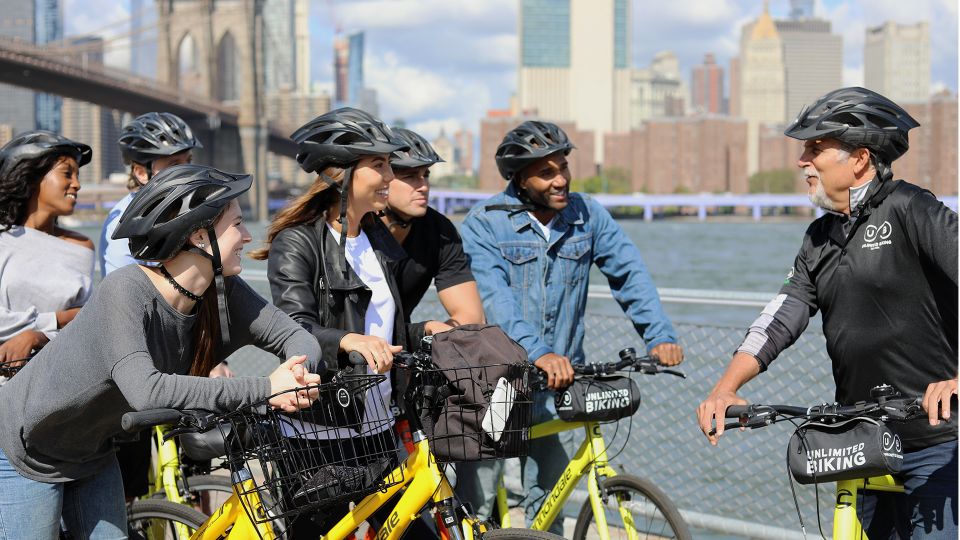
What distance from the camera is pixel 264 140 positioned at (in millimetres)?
59812

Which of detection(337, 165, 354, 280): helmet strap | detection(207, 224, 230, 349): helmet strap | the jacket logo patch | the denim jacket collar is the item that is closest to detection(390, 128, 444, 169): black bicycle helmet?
the denim jacket collar

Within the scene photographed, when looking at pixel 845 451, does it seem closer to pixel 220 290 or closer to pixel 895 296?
pixel 895 296

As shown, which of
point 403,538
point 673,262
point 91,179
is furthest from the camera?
point 91,179

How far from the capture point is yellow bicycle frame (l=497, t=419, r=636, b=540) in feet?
11.7

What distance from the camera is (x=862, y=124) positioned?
9.11ft

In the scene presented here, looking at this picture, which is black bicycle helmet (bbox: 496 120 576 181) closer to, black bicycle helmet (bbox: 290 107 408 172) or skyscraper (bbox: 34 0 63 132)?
black bicycle helmet (bbox: 290 107 408 172)

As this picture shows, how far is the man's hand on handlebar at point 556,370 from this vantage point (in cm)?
344

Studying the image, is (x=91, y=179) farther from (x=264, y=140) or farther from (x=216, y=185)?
(x=216, y=185)

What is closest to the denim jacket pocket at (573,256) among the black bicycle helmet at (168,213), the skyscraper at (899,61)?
the black bicycle helmet at (168,213)

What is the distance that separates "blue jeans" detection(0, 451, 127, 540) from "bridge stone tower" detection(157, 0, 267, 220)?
5365 centimetres

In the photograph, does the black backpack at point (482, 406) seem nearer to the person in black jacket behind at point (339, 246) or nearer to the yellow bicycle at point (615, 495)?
the person in black jacket behind at point (339, 246)

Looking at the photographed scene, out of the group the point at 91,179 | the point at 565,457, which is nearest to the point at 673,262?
the point at 565,457

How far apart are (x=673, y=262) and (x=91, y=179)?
86.9m

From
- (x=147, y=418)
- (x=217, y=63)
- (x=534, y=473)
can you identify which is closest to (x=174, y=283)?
(x=147, y=418)
